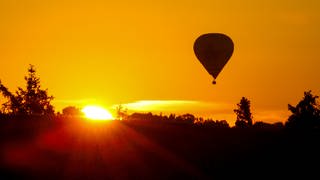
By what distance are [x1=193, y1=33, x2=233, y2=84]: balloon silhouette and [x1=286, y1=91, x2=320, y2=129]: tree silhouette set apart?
21237 millimetres

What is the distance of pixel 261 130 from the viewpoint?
160ft

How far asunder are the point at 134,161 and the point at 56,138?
4.66 metres

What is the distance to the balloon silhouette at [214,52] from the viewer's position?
64.6m

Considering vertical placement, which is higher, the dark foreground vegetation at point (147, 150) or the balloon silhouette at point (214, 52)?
the balloon silhouette at point (214, 52)

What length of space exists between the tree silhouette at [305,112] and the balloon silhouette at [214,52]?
69.7 ft

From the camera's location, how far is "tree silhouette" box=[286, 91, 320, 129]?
3381 inches

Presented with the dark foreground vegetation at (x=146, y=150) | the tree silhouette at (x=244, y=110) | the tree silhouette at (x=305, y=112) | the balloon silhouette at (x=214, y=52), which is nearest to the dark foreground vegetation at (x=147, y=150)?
the dark foreground vegetation at (x=146, y=150)

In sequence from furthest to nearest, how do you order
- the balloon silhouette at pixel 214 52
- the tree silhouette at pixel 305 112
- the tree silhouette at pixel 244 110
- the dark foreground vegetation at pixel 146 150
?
1. the tree silhouette at pixel 244 110
2. the tree silhouette at pixel 305 112
3. the balloon silhouette at pixel 214 52
4. the dark foreground vegetation at pixel 146 150

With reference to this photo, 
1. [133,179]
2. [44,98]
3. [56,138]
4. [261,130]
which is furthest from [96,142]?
[44,98]

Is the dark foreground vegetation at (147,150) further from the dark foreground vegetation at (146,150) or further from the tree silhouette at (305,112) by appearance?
the tree silhouette at (305,112)

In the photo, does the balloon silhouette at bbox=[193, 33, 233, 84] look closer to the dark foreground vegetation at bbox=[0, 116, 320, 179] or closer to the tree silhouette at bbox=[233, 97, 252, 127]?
the dark foreground vegetation at bbox=[0, 116, 320, 179]

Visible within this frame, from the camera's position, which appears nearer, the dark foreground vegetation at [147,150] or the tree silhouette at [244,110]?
the dark foreground vegetation at [147,150]

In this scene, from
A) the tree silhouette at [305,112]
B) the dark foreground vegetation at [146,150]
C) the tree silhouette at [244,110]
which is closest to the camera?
the dark foreground vegetation at [146,150]

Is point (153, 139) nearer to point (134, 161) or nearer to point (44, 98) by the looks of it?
point (134, 161)
